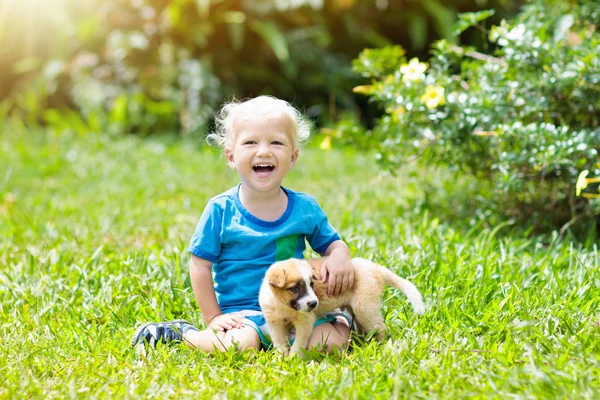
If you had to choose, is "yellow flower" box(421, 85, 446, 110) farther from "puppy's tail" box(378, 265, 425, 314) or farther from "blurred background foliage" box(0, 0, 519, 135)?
"blurred background foliage" box(0, 0, 519, 135)

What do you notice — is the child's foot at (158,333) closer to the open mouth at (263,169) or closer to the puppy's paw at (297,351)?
the puppy's paw at (297,351)

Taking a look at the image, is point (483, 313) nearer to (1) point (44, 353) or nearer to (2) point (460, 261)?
(2) point (460, 261)

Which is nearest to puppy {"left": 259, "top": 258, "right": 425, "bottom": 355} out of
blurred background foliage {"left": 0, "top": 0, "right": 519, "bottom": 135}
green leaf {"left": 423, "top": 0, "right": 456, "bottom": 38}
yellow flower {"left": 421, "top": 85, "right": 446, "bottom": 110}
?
yellow flower {"left": 421, "top": 85, "right": 446, "bottom": 110}

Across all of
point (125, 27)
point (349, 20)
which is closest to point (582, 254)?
point (349, 20)

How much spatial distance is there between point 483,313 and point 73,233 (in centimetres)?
268

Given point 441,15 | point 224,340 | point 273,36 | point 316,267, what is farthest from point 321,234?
point 441,15

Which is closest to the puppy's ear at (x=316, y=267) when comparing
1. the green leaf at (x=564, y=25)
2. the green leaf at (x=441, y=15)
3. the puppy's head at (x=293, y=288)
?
the puppy's head at (x=293, y=288)

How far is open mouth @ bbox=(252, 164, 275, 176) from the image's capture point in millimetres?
2717

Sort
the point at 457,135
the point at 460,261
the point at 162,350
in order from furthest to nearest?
the point at 457,135
the point at 460,261
the point at 162,350

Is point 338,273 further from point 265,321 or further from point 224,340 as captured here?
point 224,340

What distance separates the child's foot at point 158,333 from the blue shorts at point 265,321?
243 millimetres

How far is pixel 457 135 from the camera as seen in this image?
3998mm

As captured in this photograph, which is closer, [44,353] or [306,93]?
[44,353]

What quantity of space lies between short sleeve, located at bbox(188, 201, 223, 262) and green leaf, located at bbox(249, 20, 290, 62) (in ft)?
18.2
